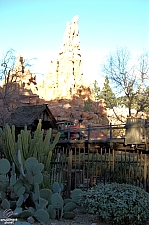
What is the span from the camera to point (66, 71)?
2212 inches

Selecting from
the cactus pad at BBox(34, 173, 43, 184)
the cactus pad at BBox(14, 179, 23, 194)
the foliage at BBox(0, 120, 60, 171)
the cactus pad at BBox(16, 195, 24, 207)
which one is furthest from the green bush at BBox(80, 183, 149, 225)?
the foliage at BBox(0, 120, 60, 171)

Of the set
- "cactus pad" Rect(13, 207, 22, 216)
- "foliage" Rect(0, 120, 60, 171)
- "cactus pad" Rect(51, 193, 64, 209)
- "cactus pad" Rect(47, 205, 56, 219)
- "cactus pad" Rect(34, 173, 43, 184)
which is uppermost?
"foliage" Rect(0, 120, 60, 171)

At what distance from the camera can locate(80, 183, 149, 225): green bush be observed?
602 cm

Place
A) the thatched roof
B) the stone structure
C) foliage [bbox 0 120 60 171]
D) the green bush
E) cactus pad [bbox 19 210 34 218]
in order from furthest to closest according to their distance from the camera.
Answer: the stone structure → the thatched roof → foliage [bbox 0 120 60 171] → cactus pad [bbox 19 210 34 218] → the green bush

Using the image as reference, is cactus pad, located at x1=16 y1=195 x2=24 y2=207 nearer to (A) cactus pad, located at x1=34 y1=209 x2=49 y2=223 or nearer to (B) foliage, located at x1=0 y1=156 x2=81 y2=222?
(B) foliage, located at x1=0 y1=156 x2=81 y2=222

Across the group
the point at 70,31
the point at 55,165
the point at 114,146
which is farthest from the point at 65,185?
the point at 70,31

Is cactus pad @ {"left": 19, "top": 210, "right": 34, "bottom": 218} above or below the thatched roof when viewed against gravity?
below

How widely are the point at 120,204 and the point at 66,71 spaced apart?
51261 millimetres

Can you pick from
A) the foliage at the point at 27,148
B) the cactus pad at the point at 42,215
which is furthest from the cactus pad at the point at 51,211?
the foliage at the point at 27,148

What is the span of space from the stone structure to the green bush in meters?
42.5

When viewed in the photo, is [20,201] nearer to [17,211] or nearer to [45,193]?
[17,211]

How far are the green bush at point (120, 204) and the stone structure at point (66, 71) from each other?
42.5 metres

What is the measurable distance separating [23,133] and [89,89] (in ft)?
149

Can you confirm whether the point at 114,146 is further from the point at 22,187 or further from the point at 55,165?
A: the point at 22,187
